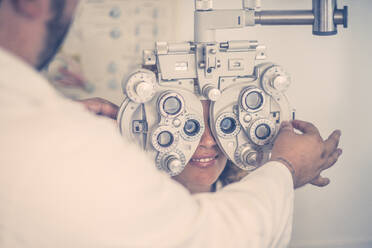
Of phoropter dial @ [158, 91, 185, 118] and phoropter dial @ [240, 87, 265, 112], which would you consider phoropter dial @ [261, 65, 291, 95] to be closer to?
phoropter dial @ [240, 87, 265, 112]

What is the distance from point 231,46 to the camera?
1.01 m

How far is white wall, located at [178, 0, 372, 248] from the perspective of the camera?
1.43 metres

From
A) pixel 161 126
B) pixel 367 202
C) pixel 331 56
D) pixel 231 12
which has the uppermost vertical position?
pixel 231 12

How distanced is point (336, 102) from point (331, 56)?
0.16 m

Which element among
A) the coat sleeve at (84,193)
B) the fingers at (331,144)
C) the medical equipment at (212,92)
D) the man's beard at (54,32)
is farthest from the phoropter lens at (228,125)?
the man's beard at (54,32)

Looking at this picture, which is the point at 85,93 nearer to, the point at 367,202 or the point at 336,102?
→ the point at 336,102

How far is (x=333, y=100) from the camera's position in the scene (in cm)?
150

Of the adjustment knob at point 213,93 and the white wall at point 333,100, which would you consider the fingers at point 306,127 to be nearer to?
the adjustment knob at point 213,93

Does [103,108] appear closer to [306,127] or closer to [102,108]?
[102,108]

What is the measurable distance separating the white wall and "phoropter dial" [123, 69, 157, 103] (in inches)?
17.7

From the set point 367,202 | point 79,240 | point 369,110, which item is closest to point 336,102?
point 369,110

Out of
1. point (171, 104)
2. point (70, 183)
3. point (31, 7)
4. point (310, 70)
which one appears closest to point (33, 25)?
point (31, 7)

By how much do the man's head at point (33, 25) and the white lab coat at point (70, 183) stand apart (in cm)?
6

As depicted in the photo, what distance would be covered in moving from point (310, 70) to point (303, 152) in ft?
1.89
